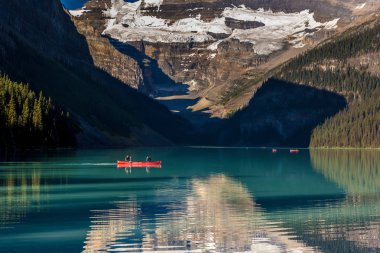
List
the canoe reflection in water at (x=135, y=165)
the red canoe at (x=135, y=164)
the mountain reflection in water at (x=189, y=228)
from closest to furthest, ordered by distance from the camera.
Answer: the mountain reflection in water at (x=189, y=228) → the canoe reflection in water at (x=135, y=165) → the red canoe at (x=135, y=164)

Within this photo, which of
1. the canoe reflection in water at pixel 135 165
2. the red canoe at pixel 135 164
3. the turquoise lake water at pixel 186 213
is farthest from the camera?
the red canoe at pixel 135 164

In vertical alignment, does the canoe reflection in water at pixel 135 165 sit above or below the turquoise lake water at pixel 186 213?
above

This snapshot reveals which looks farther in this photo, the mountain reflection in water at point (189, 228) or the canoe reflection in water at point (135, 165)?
the canoe reflection in water at point (135, 165)

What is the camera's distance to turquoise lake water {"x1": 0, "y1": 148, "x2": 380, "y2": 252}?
60250 millimetres

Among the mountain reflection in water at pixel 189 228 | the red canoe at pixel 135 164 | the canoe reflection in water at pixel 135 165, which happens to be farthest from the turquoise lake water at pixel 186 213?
the red canoe at pixel 135 164

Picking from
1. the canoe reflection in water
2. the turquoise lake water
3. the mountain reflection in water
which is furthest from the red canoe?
the mountain reflection in water

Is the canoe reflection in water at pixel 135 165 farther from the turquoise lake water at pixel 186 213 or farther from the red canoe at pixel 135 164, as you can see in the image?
the turquoise lake water at pixel 186 213

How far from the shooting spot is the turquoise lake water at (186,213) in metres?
60.2

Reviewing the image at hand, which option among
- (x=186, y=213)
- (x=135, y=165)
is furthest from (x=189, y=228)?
(x=135, y=165)

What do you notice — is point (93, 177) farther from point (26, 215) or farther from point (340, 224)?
point (340, 224)

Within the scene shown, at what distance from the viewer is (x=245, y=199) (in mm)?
90375

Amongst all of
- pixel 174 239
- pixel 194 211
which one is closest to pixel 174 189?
pixel 194 211

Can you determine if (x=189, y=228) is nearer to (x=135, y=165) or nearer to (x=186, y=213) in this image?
(x=186, y=213)

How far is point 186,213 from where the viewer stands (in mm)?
77312
